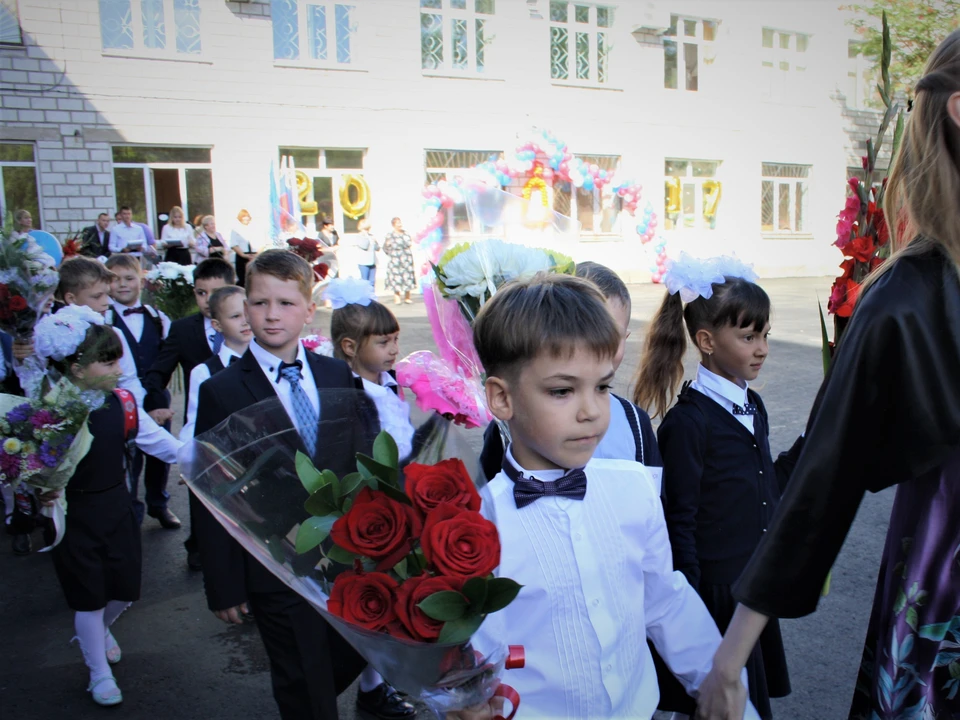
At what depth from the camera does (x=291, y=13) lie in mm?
19078

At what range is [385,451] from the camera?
1.58 m

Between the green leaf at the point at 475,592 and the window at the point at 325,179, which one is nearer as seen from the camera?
the green leaf at the point at 475,592

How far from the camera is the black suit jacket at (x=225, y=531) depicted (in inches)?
110

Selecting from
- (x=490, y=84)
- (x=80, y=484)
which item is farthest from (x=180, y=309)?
(x=490, y=84)

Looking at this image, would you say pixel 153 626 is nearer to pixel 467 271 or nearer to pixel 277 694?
pixel 277 694

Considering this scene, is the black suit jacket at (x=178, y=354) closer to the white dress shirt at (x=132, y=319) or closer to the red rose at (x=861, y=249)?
the white dress shirt at (x=132, y=319)

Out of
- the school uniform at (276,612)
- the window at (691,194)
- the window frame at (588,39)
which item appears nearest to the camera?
the school uniform at (276,612)

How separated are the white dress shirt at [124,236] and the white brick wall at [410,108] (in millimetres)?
2933

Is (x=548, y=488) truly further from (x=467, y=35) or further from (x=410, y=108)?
(x=467, y=35)

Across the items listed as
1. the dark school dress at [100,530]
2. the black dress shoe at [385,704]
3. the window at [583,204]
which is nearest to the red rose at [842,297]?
the window at [583,204]

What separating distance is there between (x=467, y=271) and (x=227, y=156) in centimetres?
1844

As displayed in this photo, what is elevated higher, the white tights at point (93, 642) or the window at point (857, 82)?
the window at point (857, 82)

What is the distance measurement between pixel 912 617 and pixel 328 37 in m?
20.5

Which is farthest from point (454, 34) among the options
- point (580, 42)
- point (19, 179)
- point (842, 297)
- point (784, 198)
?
point (842, 297)
